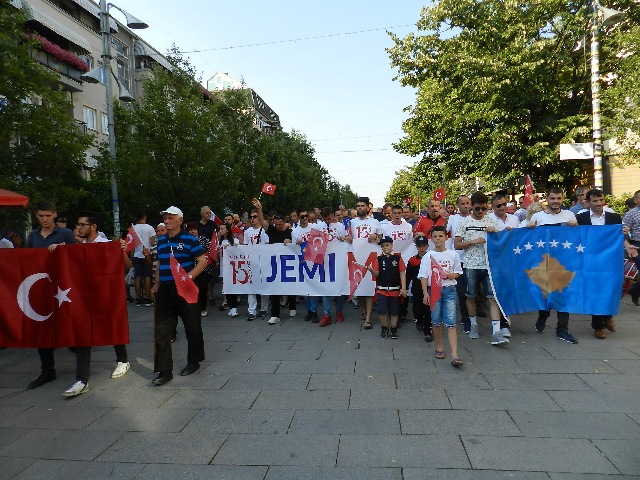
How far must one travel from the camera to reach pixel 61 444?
12.5 feet

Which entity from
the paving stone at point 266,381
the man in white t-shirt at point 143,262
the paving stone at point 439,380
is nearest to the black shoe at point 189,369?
the paving stone at point 266,381

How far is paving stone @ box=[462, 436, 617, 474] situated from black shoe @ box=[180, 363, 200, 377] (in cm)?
325

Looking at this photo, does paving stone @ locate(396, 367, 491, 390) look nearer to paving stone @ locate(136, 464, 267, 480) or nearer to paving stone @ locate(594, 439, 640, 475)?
paving stone @ locate(594, 439, 640, 475)

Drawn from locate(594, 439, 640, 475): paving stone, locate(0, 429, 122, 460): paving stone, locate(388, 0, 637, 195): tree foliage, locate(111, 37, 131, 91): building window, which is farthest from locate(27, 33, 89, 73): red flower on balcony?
locate(594, 439, 640, 475): paving stone

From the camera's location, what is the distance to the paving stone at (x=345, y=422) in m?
3.84

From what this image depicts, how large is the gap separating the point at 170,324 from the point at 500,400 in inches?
142

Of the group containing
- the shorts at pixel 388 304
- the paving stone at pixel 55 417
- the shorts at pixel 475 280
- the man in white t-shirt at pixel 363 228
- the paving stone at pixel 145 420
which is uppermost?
the man in white t-shirt at pixel 363 228

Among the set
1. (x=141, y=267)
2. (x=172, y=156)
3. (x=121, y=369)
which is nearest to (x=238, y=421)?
(x=121, y=369)

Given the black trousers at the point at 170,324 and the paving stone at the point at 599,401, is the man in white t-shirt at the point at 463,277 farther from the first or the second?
the black trousers at the point at 170,324

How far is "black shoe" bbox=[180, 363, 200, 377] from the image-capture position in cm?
553

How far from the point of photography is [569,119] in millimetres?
18297

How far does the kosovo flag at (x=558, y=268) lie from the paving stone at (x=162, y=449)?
14.8 ft

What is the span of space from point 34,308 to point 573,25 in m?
20.0

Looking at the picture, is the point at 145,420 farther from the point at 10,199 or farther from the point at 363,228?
the point at 363,228
